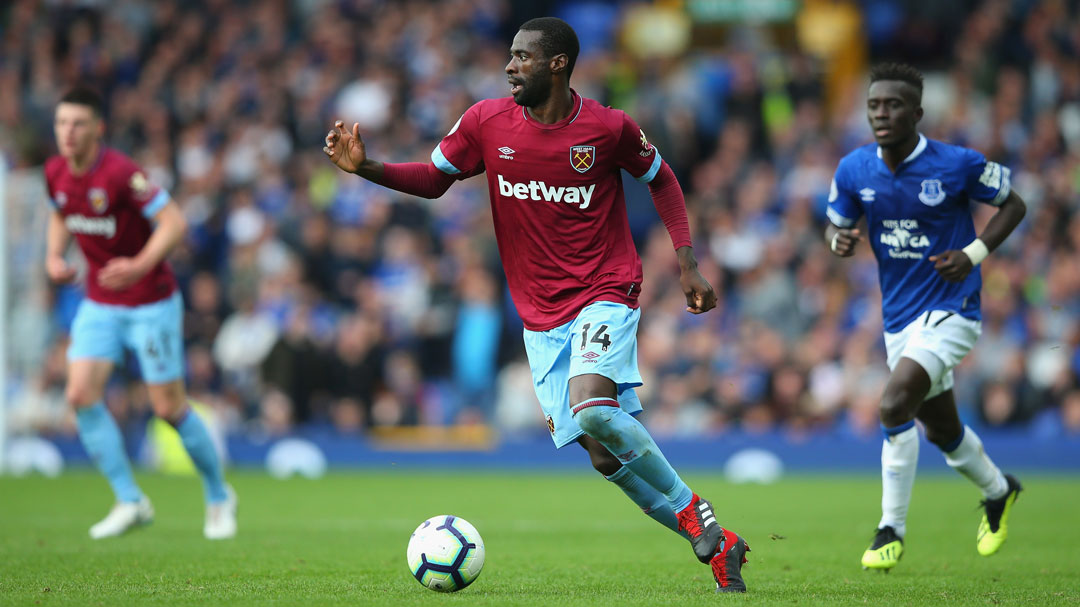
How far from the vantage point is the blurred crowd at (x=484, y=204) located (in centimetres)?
1662

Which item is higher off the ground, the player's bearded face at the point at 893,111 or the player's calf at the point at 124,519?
the player's bearded face at the point at 893,111

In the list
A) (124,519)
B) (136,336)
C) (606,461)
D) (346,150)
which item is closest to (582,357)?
(606,461)

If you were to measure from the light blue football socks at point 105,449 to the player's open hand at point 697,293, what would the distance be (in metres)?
4.88

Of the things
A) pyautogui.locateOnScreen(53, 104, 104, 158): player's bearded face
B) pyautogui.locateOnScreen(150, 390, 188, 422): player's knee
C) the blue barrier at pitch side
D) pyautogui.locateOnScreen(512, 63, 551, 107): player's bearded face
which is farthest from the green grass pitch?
pyautogui.locateOnScreen(53, 104, 104, 158): player's bearded face

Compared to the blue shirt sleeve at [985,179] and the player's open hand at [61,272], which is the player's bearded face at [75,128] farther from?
the blue shirt sleeve at [985,179]

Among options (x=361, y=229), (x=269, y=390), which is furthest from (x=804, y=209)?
(x=269, y=390)

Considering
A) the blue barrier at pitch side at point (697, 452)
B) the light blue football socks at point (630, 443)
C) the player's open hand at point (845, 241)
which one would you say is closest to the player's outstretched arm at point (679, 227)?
the light blue football socks at point (630, 443)

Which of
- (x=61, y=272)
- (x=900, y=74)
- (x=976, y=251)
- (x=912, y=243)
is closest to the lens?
(x=976, y=251)

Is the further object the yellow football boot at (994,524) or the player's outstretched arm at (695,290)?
the yellow football boot at (994,524)

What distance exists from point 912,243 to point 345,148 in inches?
138

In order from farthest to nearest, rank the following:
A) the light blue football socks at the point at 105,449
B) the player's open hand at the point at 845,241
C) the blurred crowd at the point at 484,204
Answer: the blurred crowd at the point at 484,204 < the light blue football socks at the point at 105,449 < the player's open hand at the point at 845,241

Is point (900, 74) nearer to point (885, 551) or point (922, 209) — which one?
point (922, 209)

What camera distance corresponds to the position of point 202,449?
9523mm

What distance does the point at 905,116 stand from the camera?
784 cm
